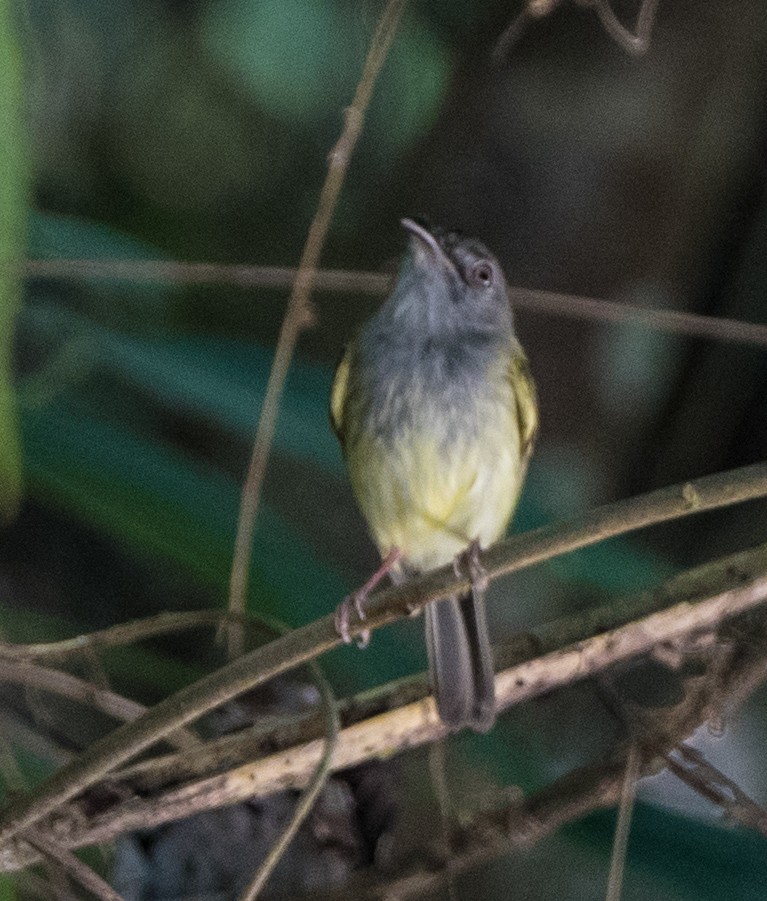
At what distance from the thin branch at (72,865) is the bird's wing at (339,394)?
0.53 meters

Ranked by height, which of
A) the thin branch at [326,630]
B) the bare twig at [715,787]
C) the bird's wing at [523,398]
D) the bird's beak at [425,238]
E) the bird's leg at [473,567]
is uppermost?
the bird's beak at [425,238]

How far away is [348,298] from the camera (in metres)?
1.42

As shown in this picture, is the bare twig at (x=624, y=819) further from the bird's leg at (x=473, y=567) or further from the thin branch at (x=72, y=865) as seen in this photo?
the thin branch at (x=72, y=865)

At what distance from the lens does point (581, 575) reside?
1411mm

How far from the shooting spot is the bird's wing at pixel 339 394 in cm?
128

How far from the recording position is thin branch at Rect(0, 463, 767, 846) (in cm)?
88

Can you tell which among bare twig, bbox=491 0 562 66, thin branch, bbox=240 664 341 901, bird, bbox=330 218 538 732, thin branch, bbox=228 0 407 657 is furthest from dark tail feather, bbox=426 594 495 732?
bare twig, bbox=491 0 562 66

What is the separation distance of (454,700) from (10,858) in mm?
444

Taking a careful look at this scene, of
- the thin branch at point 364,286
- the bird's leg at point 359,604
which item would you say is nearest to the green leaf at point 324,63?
the thin branch at point 364,286

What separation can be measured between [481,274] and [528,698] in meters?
0.47

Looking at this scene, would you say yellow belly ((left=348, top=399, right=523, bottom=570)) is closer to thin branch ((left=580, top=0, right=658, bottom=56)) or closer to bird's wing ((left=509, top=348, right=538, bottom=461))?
bird's wing ((left=509, top=348, right=538, bottom=461))

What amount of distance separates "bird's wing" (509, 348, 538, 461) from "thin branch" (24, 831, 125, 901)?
2.04 ft

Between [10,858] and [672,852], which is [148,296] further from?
[672,852]

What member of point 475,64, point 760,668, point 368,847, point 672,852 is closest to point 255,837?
point 368,847
